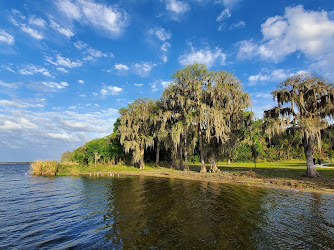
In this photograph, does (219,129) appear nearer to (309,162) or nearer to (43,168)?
(309,162)

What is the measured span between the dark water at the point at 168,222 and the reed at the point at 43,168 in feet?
44.3

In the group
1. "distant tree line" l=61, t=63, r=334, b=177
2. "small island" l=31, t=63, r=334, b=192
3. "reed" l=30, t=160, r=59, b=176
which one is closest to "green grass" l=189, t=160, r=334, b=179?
"small island" l=31, t=63, r=334, b=192

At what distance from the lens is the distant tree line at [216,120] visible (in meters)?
17.5

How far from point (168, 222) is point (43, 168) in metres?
23.2

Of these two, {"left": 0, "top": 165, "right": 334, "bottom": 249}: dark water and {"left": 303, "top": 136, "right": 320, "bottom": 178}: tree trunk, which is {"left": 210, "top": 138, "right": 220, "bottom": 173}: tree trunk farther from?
{"left": 0, "top": 165, "right": 334, "bottom": 249}: dark water

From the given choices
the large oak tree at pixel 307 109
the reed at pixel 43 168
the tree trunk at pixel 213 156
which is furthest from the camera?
the tree trunk at pixel 213 156

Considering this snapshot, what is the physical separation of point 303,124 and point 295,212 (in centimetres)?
1167

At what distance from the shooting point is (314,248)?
5094 millimetres

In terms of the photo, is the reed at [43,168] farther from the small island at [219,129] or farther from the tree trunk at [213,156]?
the tree trunk at [213,156]

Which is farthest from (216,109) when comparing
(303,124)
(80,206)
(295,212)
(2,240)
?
(2,240)

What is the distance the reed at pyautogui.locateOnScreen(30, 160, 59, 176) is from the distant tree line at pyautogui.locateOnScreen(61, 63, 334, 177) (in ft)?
28.0

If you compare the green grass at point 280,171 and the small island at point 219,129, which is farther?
the green grass at point 280,171

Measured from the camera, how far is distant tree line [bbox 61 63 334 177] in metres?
17.5

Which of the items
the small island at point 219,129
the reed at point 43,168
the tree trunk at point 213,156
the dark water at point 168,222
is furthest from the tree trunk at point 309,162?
the reed at point 43,168
